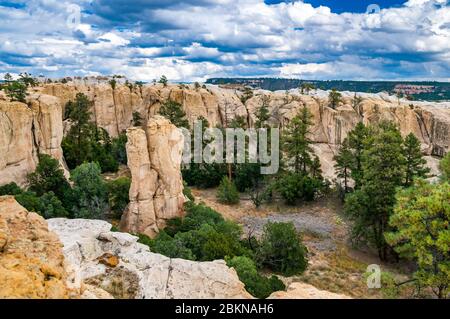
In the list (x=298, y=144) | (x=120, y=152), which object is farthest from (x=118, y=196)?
(x=298, y=144)

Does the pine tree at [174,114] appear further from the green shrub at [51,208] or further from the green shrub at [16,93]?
the green shrub at [51,208]

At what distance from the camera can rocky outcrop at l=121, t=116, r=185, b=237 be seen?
99.9ft

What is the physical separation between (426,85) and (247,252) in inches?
7201

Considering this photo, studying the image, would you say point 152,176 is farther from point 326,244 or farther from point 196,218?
point 326,244

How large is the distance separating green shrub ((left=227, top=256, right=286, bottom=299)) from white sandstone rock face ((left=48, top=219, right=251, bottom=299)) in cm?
548

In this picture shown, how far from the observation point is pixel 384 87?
179250mm

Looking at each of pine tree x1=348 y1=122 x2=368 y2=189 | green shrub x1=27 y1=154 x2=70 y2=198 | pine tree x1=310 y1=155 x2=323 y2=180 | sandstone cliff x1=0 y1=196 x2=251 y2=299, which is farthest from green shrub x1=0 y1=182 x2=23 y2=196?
pine tree x1=310 y1=155 x2=323 y2=180

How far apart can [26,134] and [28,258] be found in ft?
101

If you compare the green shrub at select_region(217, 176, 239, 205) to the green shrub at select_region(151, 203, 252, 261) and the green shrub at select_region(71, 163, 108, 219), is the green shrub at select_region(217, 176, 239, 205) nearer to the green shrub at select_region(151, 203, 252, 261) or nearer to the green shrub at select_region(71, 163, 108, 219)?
the green shrub at select_region(151, 203, 252, 261)

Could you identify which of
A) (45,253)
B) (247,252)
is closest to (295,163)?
(247,252)

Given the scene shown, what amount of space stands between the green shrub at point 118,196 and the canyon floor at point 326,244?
9118 millimetres

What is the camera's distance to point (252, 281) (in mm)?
19719

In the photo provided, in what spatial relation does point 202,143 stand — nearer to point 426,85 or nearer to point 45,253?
point 45,253

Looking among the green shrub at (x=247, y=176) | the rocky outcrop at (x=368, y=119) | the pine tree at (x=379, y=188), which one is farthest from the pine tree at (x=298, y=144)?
the pine tree at (x=379, y=188)
